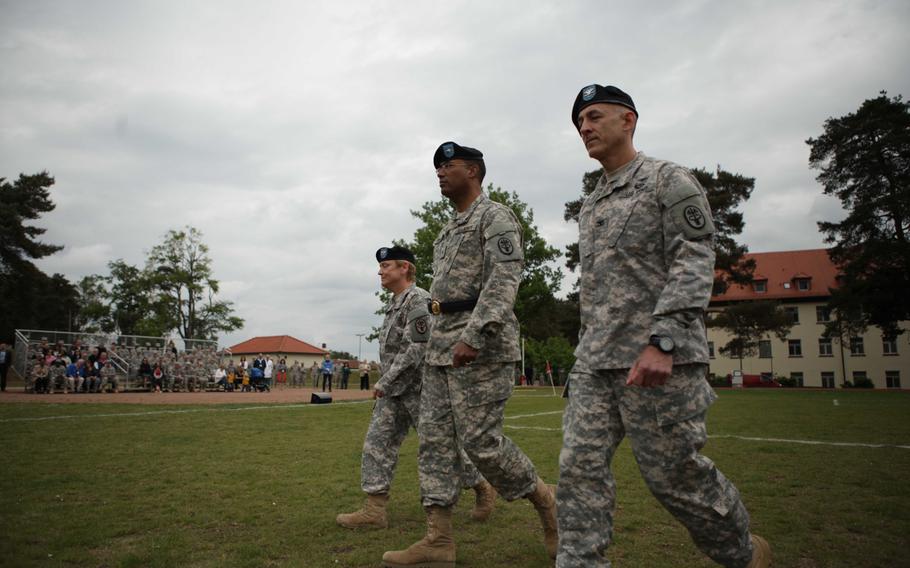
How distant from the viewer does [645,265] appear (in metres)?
2.72

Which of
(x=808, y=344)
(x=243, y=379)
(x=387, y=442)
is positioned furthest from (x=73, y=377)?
(x=808, y=344)

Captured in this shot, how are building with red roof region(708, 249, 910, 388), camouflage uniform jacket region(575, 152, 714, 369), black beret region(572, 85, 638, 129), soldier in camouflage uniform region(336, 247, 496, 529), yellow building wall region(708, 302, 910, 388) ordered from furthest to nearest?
building with red roof region(708, 249, 910, 388), yellow building wall region(708, 302, 910, 388), soldier in camouflage uniform region(336, 247, 496, 529), black beret region(572, 85, 638, 129), camouflage uniform jacket region(575, 152, 714, 369)

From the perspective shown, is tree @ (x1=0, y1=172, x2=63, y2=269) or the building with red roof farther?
the building with red roof

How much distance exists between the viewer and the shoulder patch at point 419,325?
15.3ft

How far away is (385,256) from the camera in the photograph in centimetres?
551

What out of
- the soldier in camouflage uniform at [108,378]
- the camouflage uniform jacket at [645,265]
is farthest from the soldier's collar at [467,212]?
the soldier in camouflage uniform at [108,378]

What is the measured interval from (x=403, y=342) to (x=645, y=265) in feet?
9.25

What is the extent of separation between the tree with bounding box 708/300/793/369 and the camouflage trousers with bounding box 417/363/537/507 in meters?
44.4

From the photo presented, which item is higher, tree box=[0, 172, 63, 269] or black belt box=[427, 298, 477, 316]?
tree box=[0, 172, 63, 269]

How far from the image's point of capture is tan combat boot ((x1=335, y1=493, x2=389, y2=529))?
14.6 ft

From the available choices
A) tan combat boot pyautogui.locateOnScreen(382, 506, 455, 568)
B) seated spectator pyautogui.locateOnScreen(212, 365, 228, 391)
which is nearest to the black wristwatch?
tan combat boot pyautogui.locateOnScreen(382, 506, 455, 568)

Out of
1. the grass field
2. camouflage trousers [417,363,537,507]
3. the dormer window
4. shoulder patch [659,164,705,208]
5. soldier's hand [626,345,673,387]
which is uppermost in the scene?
the dormer window

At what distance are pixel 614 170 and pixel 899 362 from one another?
67252 millimetres

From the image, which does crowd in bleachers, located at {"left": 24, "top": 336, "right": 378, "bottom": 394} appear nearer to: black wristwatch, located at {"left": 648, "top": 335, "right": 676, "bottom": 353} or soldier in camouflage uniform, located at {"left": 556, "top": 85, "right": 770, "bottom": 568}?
soldier in camouflage uniform, located at {"left": 556, "top": 85, "right": 770, "bottom": 568}
